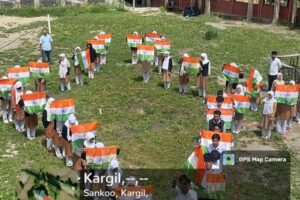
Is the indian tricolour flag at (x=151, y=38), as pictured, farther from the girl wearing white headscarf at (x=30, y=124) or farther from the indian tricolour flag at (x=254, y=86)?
the girl wearing white headscarf at (x=30, y=124)

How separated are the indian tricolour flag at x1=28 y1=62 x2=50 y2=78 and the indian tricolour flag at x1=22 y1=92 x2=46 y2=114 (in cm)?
448

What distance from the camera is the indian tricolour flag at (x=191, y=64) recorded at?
20.8 metres

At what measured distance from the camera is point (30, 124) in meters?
17.0

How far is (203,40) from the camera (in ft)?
105

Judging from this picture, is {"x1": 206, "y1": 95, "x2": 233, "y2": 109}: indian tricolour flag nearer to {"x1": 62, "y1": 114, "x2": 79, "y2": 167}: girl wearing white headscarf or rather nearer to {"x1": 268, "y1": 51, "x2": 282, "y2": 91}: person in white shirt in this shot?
{"x1": 62, "y1": 114, "x2": 79, "y2": 167}: girl wearing white headscarf

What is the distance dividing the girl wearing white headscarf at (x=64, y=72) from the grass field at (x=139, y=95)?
407mm

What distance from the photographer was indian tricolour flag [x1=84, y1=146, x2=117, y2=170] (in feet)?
41.8

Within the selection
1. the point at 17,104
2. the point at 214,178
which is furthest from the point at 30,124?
the point at 214,178

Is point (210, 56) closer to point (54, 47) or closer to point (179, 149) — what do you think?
point (54, 47)

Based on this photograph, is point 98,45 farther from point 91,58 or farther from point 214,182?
point 214,182

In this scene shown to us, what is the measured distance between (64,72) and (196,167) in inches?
413

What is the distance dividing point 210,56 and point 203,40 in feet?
13.3

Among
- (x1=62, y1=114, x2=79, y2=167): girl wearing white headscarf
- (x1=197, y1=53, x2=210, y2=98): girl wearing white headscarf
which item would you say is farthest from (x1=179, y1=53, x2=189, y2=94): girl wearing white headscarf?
(x1=62, y1=114, x2=79, y2=167): girl wearing white headscarf

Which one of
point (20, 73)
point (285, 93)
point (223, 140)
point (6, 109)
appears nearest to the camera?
point (223, 140)
